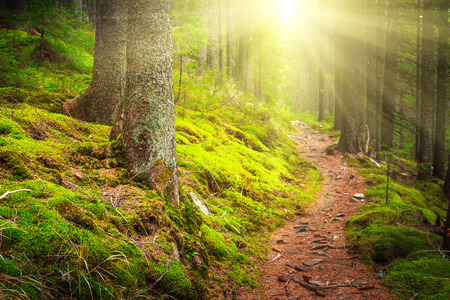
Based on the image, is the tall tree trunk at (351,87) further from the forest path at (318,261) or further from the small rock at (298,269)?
the small rock at (298,269)

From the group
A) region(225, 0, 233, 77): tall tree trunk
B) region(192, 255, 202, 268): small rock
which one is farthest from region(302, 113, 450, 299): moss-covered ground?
region(225, 0, 233, 77): tall tree trunk

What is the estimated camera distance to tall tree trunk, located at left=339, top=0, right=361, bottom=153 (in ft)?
33.4

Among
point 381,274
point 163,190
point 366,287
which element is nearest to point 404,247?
point 381,274

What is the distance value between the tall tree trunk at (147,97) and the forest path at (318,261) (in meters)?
1.90

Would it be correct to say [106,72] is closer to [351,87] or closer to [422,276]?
[422,276]

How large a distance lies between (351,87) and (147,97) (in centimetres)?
989

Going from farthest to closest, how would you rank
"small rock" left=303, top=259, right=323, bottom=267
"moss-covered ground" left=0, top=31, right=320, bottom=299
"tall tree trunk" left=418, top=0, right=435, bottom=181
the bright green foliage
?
"tall tree trunk" left=418, top=0, right=435, bottom=181, the bright green foliage, "small rock" left=303, top=259, right=323, bottom=267, "moss-covered ground" left=0, top=31, right=320, bottom=299

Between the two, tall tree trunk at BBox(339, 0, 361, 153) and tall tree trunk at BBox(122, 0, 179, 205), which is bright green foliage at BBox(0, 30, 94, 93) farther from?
tall tree trunk at BBox(339, 0, 361, 153)

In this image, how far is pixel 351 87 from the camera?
10.4 meters

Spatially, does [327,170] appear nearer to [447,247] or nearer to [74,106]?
[447,247]

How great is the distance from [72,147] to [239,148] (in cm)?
503

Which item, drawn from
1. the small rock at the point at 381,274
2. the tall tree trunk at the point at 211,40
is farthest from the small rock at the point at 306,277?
the tall tree trunk at the point at 211,40

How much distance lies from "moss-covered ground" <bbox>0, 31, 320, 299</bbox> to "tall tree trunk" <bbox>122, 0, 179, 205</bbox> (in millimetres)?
216

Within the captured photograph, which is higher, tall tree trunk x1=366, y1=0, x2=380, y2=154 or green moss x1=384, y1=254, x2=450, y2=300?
tall tree trunk x1=366, y1=0, x2=380, y2=154
